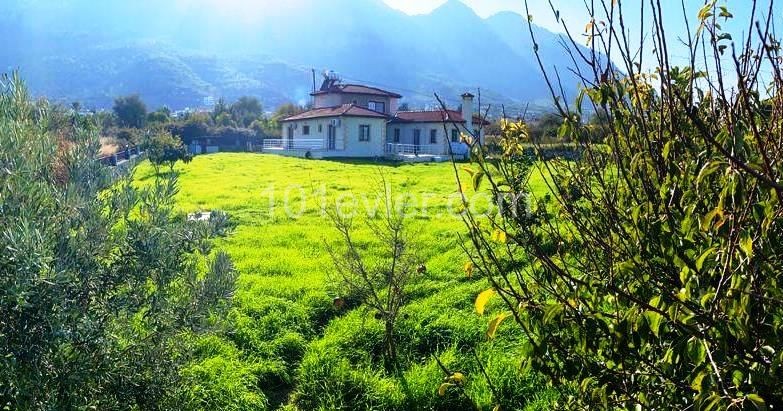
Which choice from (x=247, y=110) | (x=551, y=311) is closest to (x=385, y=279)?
(x=551, y=311)

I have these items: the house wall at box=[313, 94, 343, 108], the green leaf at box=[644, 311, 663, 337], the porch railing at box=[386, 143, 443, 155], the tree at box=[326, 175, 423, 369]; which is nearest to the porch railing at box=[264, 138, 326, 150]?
the house wall at box=[313, 94, 343, 108]

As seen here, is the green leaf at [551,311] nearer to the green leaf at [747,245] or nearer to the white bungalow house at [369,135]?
the green leaf at [747,245]

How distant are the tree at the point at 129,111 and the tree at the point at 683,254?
183 feet

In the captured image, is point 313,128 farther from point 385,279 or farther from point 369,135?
point 385,279

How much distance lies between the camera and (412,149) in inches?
1395

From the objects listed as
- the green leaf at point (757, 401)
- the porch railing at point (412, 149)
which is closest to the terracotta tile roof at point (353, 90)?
the porch railing at point (412, 149)

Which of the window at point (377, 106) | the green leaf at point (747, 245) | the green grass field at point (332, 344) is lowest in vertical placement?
the green grass field at point (332, 344)

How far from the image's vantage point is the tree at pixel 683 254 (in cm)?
147

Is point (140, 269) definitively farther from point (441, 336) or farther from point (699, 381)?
point (441, 336)

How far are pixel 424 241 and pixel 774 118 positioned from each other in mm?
7530

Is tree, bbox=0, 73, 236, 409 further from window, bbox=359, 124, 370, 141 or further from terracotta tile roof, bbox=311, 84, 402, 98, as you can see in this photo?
terracotta tile roof, bbox=311, 84, 402, 98

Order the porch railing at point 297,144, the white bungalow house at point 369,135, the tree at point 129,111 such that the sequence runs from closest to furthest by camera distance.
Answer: the white bungalow house at point 369,135 → the porch railing at point 297,144 → the tree at point 129,111

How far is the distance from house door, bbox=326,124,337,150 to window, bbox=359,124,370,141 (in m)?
1.58

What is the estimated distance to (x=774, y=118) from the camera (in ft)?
5.93
